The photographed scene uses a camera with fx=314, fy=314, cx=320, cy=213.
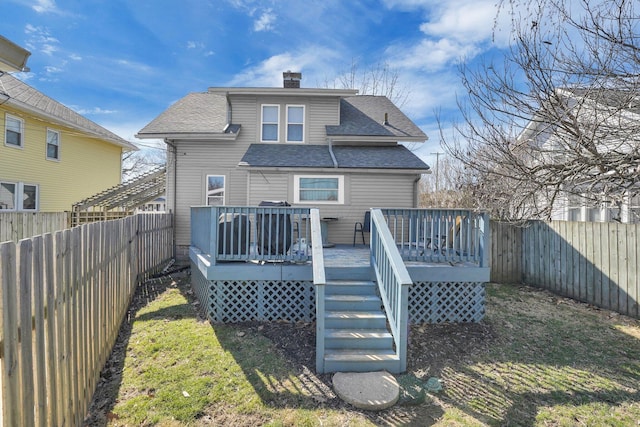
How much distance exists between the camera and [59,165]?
14.8 metres

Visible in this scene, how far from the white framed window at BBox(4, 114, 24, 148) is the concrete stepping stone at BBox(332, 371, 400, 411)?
15.7 m

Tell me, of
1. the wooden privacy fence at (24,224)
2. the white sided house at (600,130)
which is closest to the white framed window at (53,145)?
the wooden privacy fence at (24,224)

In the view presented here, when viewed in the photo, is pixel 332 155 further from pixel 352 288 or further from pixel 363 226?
pixel 352 288

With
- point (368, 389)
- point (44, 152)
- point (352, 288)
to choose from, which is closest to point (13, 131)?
point (44, 152)

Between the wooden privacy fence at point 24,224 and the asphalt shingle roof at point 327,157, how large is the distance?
6.41m

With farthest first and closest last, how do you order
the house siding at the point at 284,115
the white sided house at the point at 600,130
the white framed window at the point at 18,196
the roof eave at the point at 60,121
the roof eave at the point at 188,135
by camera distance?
the white framed window at the point at 18,196, the roof eave at the point at 60,121, the house siding at the point at 284,115, the roof eave at the point at 188,135, the white sided house at the point at 600,130

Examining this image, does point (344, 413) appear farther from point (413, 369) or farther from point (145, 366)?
point (145, 366)

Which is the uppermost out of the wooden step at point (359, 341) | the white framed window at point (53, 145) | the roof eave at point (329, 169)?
the white framed window at point (53, 145)

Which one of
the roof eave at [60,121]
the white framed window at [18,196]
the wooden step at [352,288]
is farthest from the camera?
the white framed window at [18,196]

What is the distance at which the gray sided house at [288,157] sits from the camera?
968 centimetres

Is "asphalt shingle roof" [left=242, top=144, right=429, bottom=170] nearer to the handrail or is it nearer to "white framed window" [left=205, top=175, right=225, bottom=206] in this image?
"white framed window" [left=205, top=175, right=225, bottom=206]

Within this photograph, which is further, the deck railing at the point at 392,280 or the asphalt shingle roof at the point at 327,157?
the asphalt shingle roof at the point at 327,157

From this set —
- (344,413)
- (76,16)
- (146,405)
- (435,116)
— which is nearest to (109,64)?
(76,16)

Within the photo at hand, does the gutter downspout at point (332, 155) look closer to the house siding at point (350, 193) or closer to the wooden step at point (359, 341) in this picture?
the house siding at point (350, 193)
